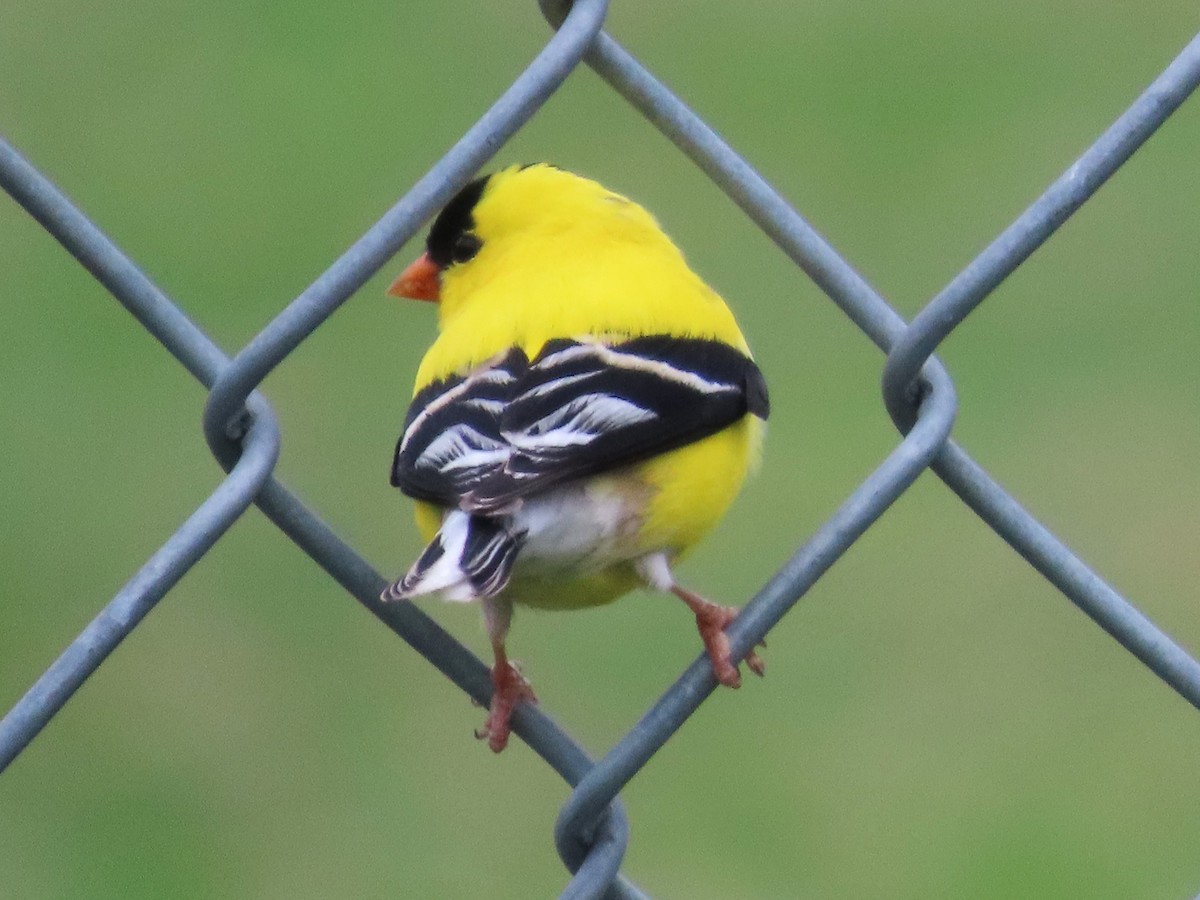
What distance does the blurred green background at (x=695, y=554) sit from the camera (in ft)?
11.9

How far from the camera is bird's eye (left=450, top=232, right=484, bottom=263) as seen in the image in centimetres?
216

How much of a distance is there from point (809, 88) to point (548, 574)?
13.6 ft

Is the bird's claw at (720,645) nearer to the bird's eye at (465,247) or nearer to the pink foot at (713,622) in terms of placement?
the pink foot at (713,622)

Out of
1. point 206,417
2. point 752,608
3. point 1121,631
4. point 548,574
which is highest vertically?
point 1121,631

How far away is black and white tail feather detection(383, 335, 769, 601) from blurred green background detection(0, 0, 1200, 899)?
1.85 metres

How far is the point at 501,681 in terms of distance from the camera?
1641mm

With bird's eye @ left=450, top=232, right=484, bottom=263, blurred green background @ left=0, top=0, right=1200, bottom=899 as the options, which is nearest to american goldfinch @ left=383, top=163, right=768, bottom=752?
bird's eye @ left=450, top=232, right=484, bottom=263

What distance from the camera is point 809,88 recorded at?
5.68 m

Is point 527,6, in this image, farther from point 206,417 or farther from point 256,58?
point 206,417

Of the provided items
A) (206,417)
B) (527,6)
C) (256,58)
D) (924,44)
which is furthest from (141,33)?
(206,417)

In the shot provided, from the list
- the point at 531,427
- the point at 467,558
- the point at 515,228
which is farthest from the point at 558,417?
the point at 515,228

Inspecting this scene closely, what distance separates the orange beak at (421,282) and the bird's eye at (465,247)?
0.09ft

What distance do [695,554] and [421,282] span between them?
3.74ft

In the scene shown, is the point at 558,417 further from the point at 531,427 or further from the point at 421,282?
the point at 421,282
